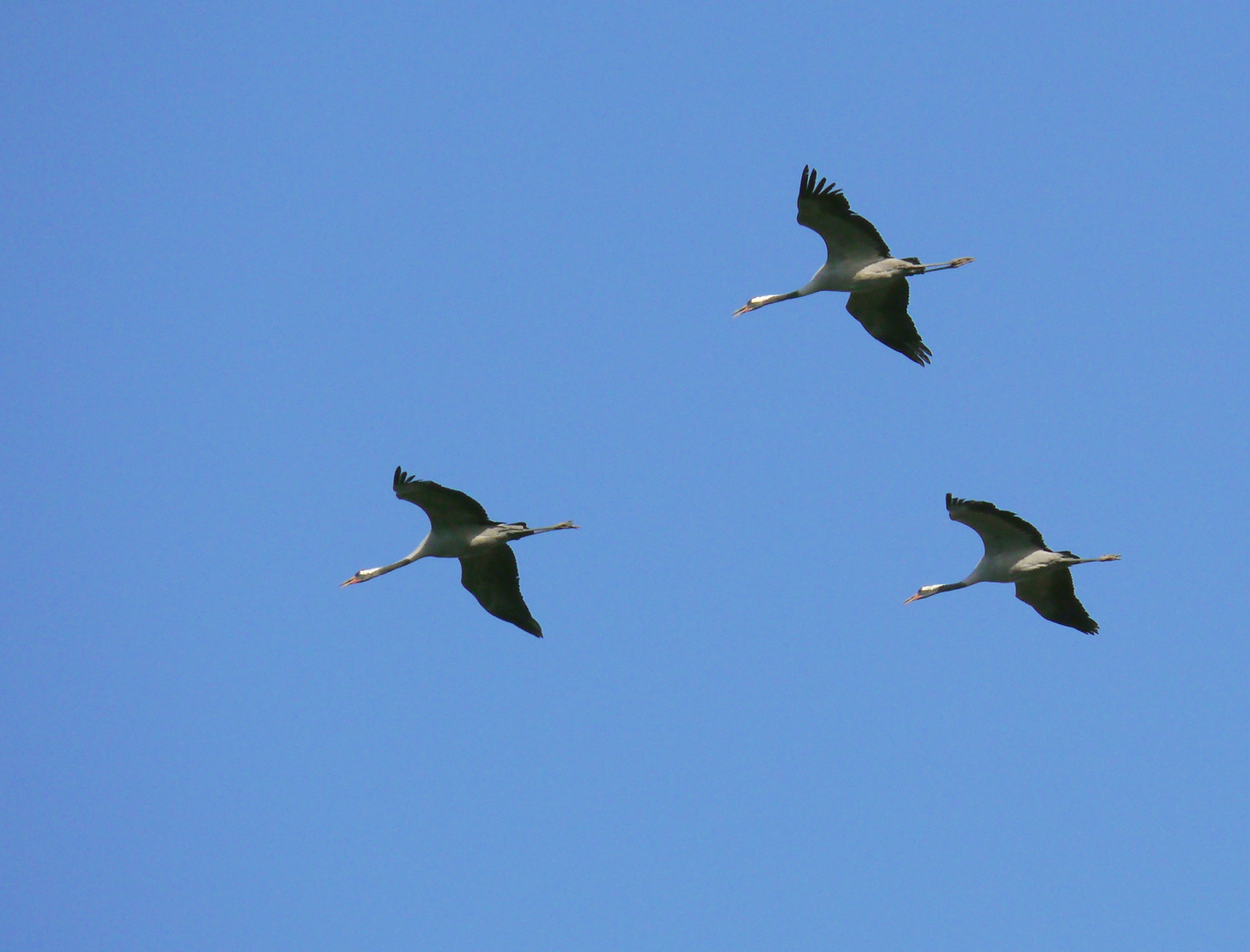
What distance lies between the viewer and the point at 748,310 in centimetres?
3041

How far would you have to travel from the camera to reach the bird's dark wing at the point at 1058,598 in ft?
88.9

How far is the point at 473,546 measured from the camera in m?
27.2

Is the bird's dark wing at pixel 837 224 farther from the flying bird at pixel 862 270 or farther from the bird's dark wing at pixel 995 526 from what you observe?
the bird's dark wing at pixel 995 526

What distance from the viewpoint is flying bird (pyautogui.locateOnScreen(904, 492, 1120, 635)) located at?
26.1 m

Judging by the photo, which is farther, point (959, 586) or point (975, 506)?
point (959, 586)

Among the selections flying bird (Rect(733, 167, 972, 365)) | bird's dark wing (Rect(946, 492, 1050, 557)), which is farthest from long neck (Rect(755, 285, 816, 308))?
Answer: bird's dark wing (Rect(946, 492, 1050, 557))

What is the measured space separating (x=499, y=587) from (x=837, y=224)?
8188 millimetres

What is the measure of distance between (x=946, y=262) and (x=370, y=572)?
1093 centimetres

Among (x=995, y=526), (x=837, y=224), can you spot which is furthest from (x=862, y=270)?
(x=995, y=526)

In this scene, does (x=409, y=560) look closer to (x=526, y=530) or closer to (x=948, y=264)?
(x=526, y=530)

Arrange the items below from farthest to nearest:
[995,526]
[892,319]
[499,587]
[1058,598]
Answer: [892,319], [499,587], [1058,598], [995,526]

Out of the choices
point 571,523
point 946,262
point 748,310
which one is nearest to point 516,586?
point 571,523

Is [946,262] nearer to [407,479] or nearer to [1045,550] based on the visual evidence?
[1045,550]

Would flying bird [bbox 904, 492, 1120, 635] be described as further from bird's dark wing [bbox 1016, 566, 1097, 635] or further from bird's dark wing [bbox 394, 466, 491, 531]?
bird's dark wing [bbox 394, 466, 491, 531]
